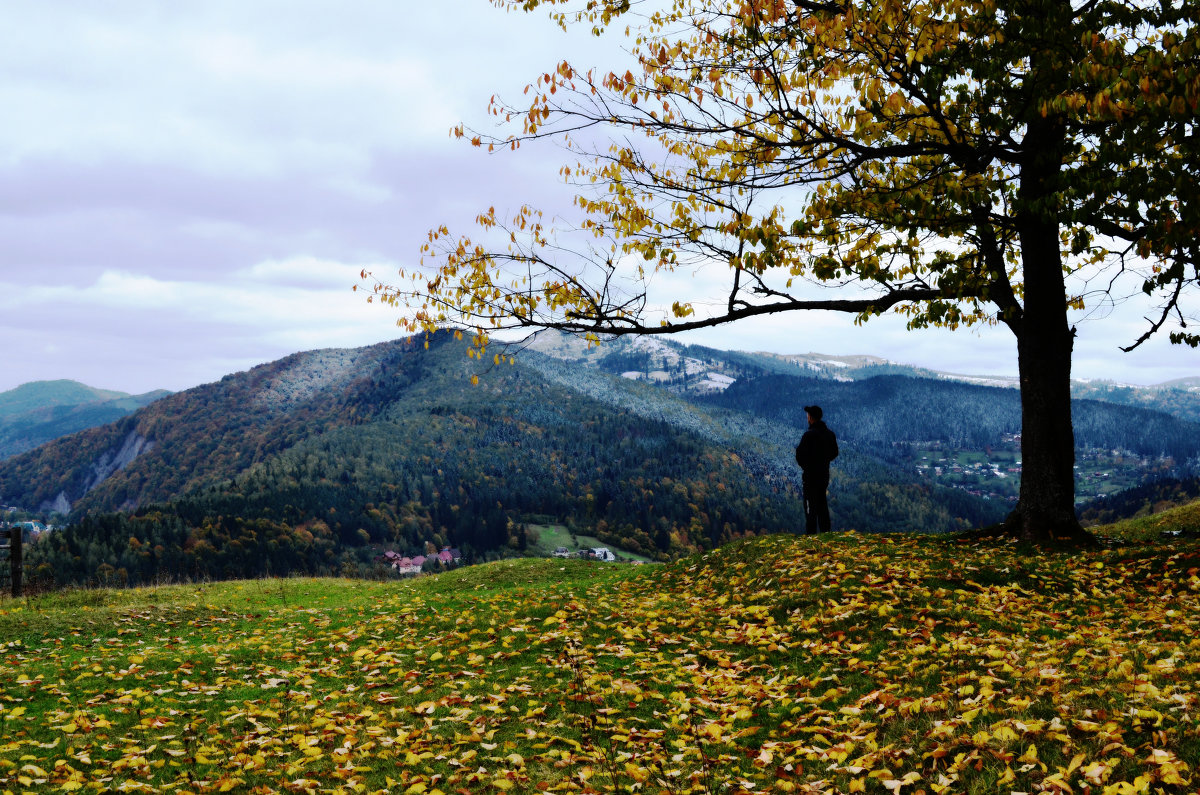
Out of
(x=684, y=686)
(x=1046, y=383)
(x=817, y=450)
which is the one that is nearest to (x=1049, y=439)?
(x=1046, y=383)

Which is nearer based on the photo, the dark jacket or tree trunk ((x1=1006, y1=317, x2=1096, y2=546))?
tree trunk ((x1=1006, y1=317, x2=1096, y2=546))

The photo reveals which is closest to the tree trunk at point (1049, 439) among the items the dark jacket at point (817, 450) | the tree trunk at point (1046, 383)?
the tree trunk at point (1046, 383)

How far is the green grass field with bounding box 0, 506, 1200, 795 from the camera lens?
18.3 ft

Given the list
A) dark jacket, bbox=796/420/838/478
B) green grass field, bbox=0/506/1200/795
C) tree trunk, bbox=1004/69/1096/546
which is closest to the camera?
green grass field, bbox=0/506/1200/795

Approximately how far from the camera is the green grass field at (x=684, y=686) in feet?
18.3

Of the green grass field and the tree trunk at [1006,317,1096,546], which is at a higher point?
the tree trunk at [1006,317,1096,546]

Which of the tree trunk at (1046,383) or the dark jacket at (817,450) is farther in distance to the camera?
the dark jacket at (817,450)

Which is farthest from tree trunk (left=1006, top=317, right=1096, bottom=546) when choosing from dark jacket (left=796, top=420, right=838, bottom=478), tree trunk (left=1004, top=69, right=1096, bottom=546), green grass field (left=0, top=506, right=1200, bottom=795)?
dark jacket (left=796, top=420, right=838, bottom=478)

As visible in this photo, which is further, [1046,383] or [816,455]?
[816,455]

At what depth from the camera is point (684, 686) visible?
8.19m

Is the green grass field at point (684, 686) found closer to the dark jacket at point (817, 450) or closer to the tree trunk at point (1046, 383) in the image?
the tree trunk at point (1046, 383)

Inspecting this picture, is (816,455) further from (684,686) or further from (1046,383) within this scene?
(684,686)

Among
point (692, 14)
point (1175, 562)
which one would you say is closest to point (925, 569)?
point (1175, 562)

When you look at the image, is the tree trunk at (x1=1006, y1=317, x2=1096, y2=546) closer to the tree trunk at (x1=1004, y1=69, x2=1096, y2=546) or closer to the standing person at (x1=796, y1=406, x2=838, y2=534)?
the tree trunk at (x1=1004, y1=69, x2=1096, y2=546)
